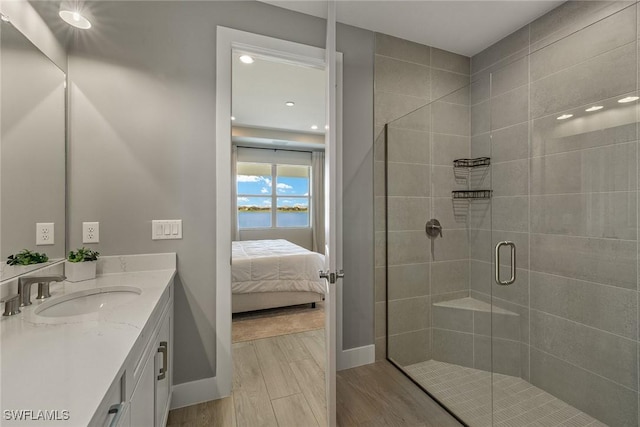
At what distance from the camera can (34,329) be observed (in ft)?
3.07

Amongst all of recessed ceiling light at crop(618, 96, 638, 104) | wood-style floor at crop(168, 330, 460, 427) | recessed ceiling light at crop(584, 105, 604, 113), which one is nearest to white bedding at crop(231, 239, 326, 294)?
wood-style floor at crop(168, 330, 460, 427)

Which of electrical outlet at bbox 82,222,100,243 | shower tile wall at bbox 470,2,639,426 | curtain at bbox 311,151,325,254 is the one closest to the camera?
shower tile wall at bbox 470,2,639,426

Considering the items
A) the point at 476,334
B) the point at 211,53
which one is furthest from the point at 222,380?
the point at 211,53

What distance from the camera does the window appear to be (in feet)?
19.8

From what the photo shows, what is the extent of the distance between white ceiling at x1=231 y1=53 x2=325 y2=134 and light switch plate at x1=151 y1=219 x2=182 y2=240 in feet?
4.96

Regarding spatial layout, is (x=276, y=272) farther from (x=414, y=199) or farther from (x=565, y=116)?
(x=565, y=116)

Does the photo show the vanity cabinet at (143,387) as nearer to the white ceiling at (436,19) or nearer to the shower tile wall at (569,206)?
the shower tile wall at (569,206)

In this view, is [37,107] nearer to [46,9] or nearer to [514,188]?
[46,9]

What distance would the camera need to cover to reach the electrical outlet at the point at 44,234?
4.45 feet

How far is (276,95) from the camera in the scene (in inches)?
152

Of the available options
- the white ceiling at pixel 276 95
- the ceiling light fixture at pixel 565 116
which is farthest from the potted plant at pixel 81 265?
the ceiling light fixture at pixel 565 116

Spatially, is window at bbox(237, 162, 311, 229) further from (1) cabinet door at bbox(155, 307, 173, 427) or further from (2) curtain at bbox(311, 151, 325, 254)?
(1) cabinet door at bbox(155, 307, 173, 427)

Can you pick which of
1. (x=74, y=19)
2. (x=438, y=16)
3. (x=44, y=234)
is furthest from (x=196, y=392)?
(x=438, y=16)

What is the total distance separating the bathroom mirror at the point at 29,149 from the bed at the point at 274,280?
1877 mm
